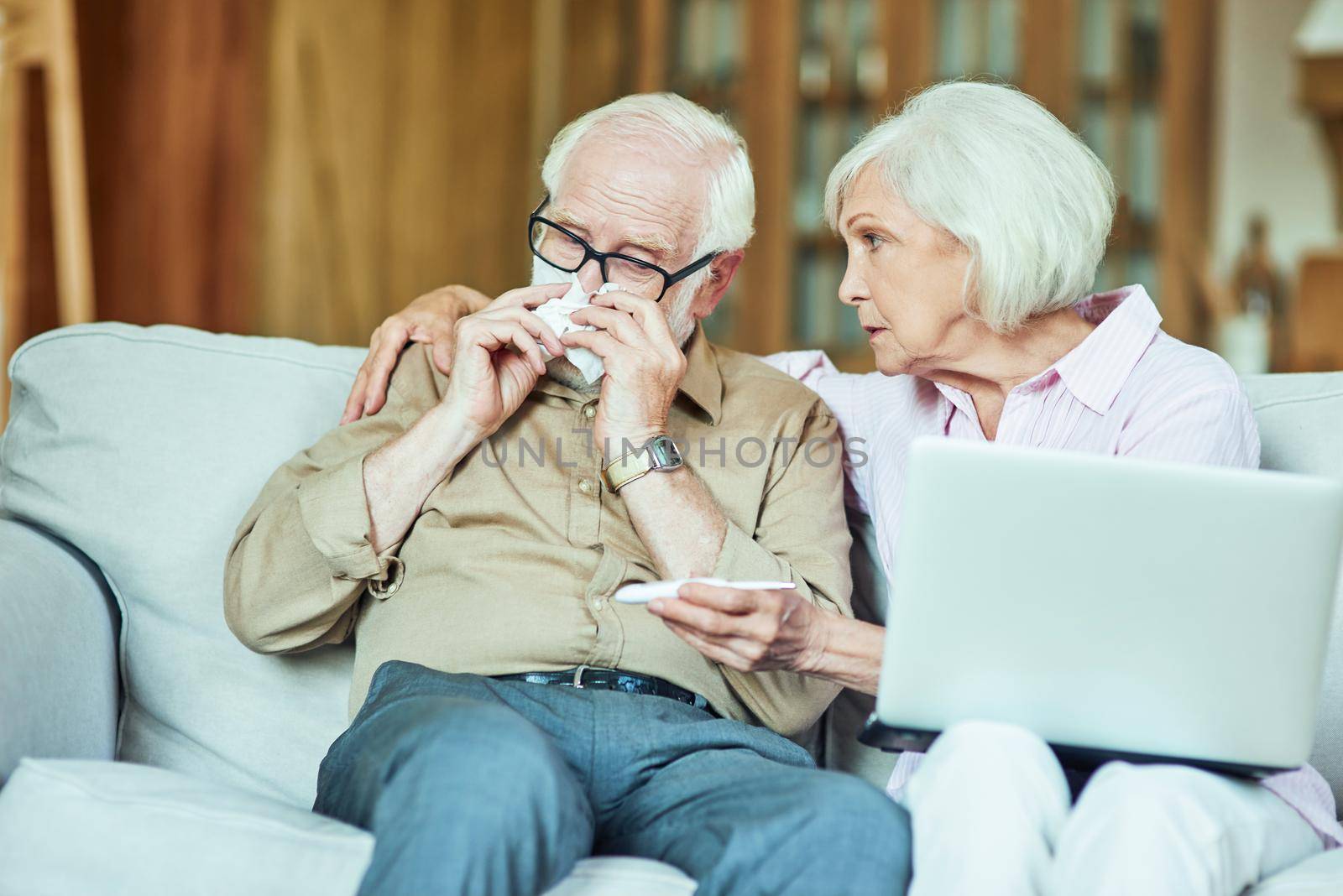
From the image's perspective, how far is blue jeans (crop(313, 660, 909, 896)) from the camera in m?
1.06

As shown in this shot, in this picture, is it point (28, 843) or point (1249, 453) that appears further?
point (1249, 453)

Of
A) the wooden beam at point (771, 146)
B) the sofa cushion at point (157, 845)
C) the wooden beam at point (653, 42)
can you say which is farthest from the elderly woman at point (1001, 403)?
the wooden beam at point (653, 42)

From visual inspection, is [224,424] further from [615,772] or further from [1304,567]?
[1304,567]

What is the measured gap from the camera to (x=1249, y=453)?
1411 mm

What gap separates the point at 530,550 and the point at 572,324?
0.27m

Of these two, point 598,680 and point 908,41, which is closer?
point 598,680

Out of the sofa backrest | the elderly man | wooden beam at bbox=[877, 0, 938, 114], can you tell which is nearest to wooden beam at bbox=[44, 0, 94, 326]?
the sofa backrest

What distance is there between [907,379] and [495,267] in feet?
10.3

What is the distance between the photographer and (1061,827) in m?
1.13

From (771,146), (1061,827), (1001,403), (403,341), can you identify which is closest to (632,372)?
(403,341)

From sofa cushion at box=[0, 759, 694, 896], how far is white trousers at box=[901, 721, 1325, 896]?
0.24 metres

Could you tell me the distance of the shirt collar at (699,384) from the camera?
5.39 feet

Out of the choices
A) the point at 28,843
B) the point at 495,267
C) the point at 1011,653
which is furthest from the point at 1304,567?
the point at 495,267

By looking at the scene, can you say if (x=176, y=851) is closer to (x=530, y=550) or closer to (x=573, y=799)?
(x=573, y=799)
